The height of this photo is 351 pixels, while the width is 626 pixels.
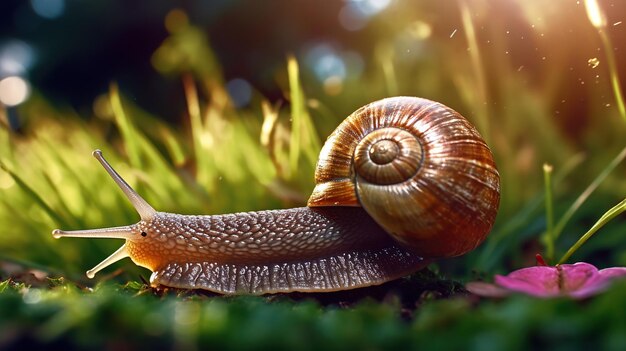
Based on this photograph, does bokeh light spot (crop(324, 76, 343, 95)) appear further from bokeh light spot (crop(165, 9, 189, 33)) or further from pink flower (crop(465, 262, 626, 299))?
pink flower (crop(465, 262, 626, 299))

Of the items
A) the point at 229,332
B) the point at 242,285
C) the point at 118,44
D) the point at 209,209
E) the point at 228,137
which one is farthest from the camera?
the point at 118,44

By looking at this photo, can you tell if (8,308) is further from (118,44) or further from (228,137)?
(118,44)

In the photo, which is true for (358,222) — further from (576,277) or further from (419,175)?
(576,277)

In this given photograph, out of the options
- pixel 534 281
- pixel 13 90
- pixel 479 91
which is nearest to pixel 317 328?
pixel 534 281

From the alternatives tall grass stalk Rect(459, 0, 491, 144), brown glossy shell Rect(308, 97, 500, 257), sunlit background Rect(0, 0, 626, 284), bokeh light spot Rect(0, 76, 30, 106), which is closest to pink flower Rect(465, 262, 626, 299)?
brown glossy shell Rect(308, 97, 500, 257)

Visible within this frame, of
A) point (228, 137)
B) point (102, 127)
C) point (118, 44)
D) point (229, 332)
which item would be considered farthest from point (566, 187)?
point (118, 44)

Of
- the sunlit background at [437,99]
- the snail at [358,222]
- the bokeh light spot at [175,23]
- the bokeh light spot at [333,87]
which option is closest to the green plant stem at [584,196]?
the sunlit background at [437,99]
